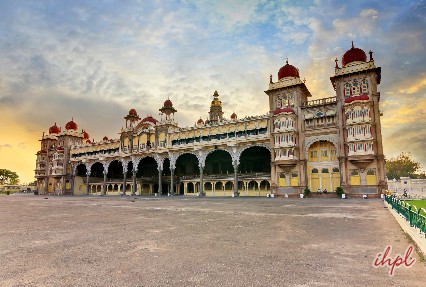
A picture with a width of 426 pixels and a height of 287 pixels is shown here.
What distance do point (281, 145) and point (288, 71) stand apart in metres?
12.6

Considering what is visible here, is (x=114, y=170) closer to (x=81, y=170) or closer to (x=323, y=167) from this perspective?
(x=81, y=170)

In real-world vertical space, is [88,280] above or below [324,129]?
below

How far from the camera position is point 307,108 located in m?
41.4

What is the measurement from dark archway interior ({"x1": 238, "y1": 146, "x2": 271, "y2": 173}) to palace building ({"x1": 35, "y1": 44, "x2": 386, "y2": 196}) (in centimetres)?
18

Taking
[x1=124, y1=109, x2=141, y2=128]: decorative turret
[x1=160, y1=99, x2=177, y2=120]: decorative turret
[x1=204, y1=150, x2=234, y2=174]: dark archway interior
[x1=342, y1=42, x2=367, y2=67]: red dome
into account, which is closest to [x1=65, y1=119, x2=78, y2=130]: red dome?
[x1=124, y1=109, x2=141, y2=128]: decorative turret

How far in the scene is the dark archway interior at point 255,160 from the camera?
162ft

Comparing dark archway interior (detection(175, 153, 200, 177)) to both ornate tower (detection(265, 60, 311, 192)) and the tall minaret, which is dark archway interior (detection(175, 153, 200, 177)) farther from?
ornate tower (detection(265, 60, 311, 192))

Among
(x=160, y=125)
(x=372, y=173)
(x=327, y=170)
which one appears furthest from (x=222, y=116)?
(x=372, y=173)

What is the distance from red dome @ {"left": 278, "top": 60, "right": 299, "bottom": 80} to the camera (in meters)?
44.0

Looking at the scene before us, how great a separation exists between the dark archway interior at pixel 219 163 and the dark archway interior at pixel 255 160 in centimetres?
304

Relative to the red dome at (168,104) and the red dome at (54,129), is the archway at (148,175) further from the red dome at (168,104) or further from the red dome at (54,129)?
the red dome at (54,129)

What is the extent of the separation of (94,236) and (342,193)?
34776 mm

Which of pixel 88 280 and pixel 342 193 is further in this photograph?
pixel 342 193

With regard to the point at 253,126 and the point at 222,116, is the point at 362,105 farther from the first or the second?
the point at 222,116
